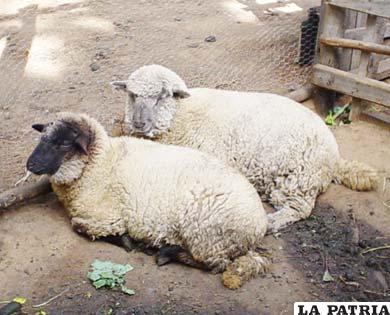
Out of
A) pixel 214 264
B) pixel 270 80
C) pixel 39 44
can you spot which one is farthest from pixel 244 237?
pixel 39 44

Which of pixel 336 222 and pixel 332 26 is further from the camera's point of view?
pixel 332 26

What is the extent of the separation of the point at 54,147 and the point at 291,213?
6.81 ft

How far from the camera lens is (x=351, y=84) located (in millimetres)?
6754

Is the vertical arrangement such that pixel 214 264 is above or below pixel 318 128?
below

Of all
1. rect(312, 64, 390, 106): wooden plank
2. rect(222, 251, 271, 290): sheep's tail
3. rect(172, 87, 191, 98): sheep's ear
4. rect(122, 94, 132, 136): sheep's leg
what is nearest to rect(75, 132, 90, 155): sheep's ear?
rect(122, 94, 132, 136): sheep's leg

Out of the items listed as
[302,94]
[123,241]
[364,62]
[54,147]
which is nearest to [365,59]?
[364,62]

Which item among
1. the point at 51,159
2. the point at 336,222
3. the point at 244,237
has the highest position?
the point at 51,159

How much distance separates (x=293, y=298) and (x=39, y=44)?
553 cm

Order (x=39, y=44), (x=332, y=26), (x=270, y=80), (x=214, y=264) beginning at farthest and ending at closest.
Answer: (x=39, y=44), (x=270, y=80), (x=332, y=26), (x=214, y=264)

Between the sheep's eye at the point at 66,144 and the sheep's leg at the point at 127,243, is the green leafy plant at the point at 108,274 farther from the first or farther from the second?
the sheep's eye at the point at 66,144

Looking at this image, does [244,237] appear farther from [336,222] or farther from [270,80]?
[270,80]

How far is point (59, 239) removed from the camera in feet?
15.5

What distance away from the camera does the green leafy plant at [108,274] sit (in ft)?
14.0

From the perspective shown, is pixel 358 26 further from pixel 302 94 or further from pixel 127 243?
pixel 127 243
